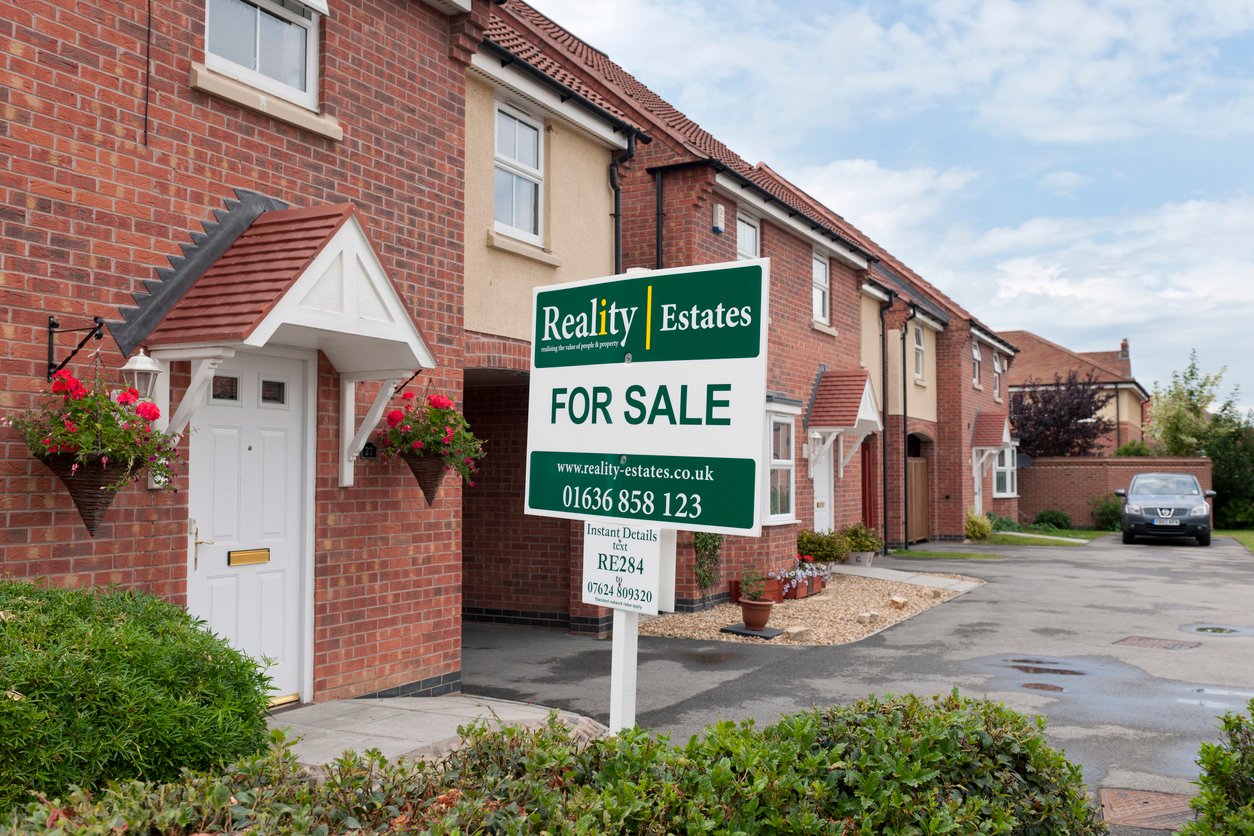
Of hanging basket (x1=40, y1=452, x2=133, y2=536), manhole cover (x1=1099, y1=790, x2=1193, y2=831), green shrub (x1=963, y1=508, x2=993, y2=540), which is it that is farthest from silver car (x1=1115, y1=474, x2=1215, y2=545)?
hanging basket (x1=40, y1=452, x2=133, y2=536)

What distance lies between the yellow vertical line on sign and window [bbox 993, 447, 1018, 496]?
2892 cm

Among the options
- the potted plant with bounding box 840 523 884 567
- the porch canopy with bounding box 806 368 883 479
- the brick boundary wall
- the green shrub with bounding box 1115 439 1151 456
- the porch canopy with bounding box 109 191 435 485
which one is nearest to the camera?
the porch canopy with bounding box 109 191 435 485

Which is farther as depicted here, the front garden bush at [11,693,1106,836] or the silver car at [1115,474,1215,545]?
the silver car at [1115,474,1215,545]

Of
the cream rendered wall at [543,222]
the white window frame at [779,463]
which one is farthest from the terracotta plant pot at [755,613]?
the cream rendered wall at [543,222]

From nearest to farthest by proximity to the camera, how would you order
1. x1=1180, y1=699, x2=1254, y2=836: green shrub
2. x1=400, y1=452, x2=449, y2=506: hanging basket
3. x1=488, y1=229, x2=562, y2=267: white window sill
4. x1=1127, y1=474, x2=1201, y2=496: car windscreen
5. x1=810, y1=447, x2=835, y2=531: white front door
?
x1=1180, y1=699, x2=1254, y2=836: green shrub < x1=400, y1=452, x2=449, y2=506: hanging basket < x1=488, y1=229, x2=562, y2=267: white window sill < x1=810, y1=447, x2=835, y2=531: white front door < x1=1127, y1=474, x2=1201, y2=496: car windscreen

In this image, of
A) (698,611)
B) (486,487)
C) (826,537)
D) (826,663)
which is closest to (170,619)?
(826,663)

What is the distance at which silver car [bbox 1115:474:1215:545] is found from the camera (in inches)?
976

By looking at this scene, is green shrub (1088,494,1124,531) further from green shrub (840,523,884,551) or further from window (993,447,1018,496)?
green shrub (840,523,884,551)

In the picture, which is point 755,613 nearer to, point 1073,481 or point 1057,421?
point 1073,481

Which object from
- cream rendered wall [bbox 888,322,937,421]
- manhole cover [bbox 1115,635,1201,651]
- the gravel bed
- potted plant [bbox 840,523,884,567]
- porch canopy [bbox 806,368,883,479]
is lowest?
manhole cover [bbox 1115,635,1201,651]

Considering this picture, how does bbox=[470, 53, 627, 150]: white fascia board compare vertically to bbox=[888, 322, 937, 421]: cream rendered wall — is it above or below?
above

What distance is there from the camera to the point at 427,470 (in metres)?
7.56

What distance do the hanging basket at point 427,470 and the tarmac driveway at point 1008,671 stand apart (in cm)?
200

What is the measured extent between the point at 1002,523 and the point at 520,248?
2383 cm
